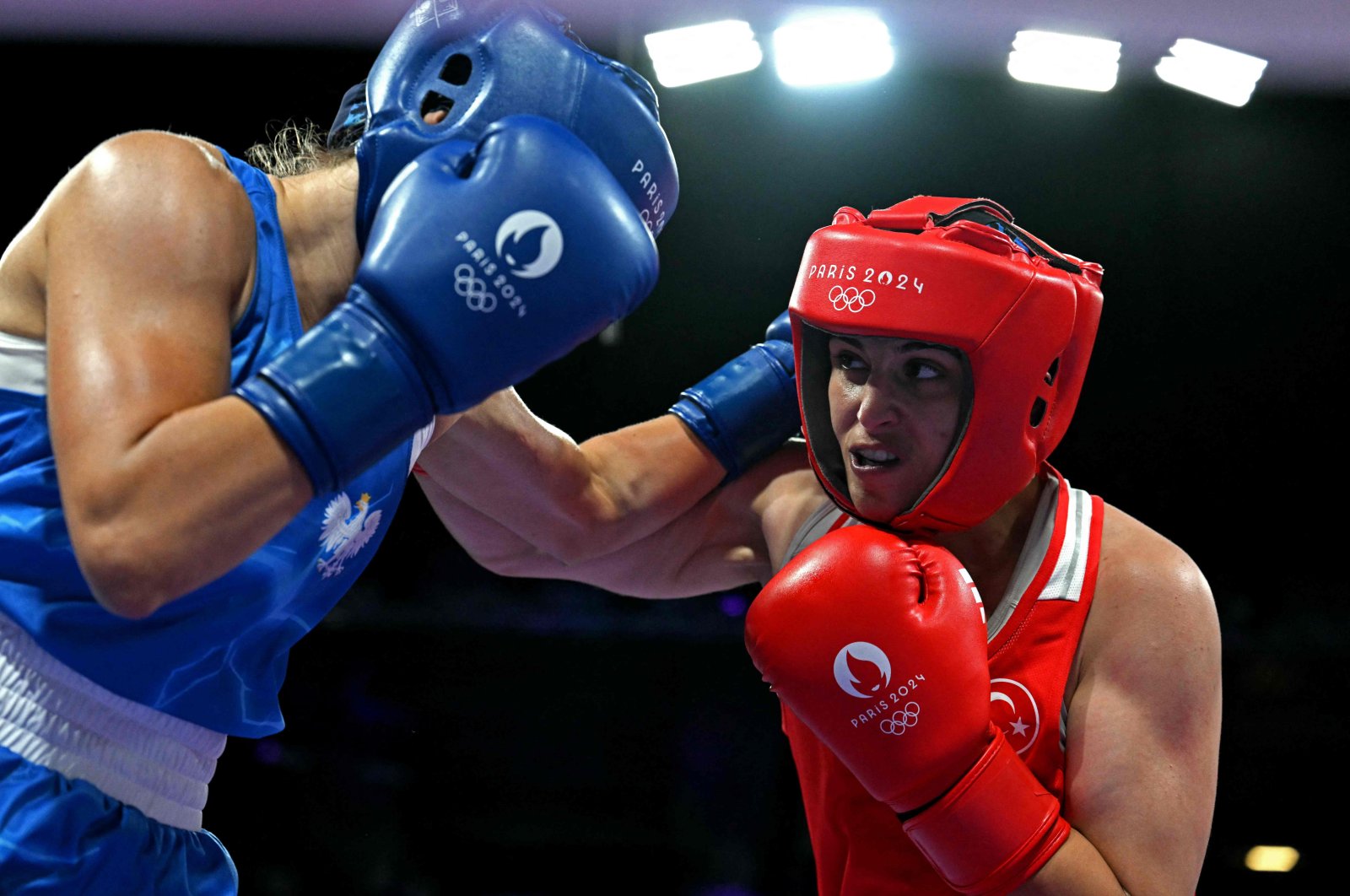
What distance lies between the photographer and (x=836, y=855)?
203 centimetres

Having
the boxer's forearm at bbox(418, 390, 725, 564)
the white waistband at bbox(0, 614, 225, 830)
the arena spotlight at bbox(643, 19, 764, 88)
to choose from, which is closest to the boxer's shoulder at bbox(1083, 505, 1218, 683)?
the boxer's forearm at bbox(418, 390, 725, 564)

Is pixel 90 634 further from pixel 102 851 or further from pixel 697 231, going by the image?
pixel 697 231

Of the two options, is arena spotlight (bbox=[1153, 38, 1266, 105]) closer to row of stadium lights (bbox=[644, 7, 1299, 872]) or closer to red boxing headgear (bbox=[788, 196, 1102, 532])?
row of stadium lights (bbox=[644, 7, 1299, 872])

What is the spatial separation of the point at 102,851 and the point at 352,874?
10.9 feet

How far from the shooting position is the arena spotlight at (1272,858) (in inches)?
183

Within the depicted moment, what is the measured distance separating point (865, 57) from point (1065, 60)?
2.24ft

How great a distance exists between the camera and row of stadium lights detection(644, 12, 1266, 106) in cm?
421

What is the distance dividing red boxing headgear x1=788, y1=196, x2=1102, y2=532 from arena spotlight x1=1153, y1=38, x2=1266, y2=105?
273cm

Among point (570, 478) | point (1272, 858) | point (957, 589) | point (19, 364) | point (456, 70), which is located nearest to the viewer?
point (19, 364)

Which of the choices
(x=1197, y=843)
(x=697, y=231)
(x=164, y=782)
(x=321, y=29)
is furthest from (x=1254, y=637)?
(x=164, y=782)

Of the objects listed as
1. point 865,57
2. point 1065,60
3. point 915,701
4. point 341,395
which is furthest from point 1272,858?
point 341,395

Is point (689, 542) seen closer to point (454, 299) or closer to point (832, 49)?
point (454, 299)

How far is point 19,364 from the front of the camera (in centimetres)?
135

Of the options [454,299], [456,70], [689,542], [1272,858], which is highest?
[456,70]
